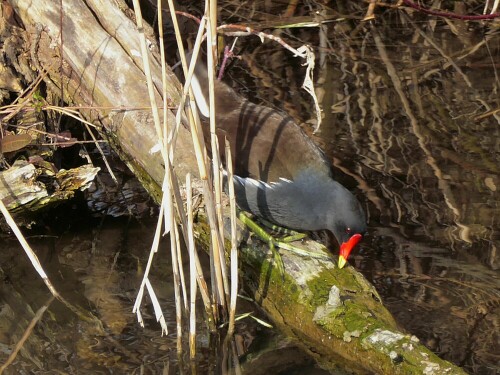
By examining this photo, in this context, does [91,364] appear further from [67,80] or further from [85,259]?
[67,80]

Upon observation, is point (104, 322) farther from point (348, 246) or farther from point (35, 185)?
point (348, 246)

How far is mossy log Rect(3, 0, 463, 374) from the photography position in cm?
271

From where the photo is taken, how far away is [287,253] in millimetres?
3104

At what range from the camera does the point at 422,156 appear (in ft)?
14.7

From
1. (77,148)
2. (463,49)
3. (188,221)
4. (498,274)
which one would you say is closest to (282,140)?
(188,221)

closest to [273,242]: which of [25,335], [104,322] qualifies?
[104,322]

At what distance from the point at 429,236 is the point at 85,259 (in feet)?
5.26

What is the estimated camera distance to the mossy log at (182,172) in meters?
2.71

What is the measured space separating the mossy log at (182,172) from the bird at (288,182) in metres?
0.14

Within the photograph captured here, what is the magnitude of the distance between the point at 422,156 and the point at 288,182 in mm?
1442

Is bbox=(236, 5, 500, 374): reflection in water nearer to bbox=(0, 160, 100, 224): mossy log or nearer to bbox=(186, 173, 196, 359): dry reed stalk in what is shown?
bbox=(186, 173, 196, 359): dry reed stalk

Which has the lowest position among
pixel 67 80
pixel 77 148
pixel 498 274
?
pixel 498 274

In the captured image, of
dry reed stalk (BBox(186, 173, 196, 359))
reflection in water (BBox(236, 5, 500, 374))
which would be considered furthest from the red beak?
dry reed stalk (BBox(186, 173, 196, 359))

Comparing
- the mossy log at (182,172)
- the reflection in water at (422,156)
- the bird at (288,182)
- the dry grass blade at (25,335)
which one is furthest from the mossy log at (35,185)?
the reflection in water at (422,156)
